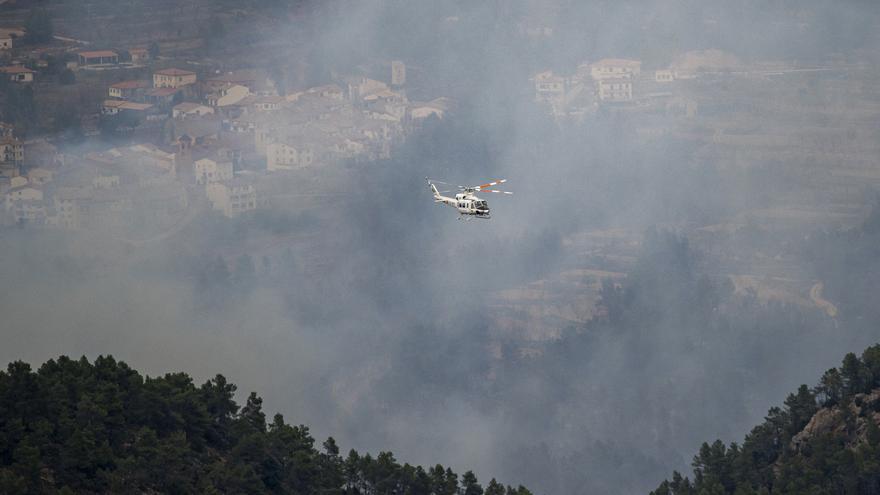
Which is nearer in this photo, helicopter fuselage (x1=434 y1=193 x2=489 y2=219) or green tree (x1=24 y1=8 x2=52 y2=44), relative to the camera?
helicopter fuselage (x1=434 y1=193 x2=489 y2=219)

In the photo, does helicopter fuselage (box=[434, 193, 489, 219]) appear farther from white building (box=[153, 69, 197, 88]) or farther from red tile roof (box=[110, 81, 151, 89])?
white building (box=[153, 69, 197, 88])

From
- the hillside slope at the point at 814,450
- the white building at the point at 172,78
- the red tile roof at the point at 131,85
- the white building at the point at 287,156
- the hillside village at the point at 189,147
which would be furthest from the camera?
the white building at the point at 172,78

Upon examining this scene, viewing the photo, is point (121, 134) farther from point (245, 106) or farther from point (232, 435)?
point (232, 435)

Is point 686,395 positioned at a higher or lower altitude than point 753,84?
lower

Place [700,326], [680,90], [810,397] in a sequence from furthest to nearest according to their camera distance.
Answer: [680,90] < [700,326] < [810,397]

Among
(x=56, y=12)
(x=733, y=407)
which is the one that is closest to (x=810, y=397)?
(x=733, y=407)

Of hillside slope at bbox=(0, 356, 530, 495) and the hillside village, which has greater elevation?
the hillside village

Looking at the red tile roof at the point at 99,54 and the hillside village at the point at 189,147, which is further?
the red tile roof at the point at 99,54

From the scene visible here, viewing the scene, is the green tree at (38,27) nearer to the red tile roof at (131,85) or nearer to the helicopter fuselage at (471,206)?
the red tile roof at (131,85)

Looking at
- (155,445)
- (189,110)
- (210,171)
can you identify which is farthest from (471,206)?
(189,110)

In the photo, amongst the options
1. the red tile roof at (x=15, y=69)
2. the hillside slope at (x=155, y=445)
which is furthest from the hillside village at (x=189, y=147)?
the hillside slope at (x=155, y=445)

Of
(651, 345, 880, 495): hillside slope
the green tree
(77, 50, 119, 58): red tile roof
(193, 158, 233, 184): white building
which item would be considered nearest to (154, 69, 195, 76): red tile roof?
(77, 50, 119, 58): red tile roof
